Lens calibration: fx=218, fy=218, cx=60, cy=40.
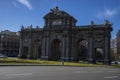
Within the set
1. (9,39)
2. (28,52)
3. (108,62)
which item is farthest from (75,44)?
(9,39)

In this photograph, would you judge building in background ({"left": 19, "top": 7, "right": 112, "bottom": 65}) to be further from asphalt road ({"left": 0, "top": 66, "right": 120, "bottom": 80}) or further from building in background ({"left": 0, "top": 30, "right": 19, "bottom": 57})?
building in background ({"left": 0, "top": 30, "right": 19, "bottom": 57})

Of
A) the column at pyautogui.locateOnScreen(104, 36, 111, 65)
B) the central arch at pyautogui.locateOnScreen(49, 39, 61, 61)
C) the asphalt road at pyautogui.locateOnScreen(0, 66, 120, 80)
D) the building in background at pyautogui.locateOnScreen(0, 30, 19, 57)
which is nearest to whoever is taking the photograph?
the asphalt road at pyautogui.locateOnScreen(0, 66, 120, 80)

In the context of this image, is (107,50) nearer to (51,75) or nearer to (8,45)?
(51,75)

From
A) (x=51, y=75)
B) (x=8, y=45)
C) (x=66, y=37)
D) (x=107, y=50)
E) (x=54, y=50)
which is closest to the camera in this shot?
(x=51, y=75)

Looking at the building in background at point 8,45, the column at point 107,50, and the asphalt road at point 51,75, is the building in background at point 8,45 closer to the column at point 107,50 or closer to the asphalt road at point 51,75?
the column at point 107,50

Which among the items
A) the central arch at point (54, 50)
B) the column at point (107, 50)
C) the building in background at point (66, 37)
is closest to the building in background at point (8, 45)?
the building in background at point (66, 37)

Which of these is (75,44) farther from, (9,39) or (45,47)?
(9,39)

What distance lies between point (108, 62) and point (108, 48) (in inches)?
184

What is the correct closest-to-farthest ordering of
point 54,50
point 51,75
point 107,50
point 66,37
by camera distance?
1. point 51,75
2. point 107,50
3. point 66,37
4. point 54,50

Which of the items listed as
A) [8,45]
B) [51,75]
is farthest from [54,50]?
[8,45]

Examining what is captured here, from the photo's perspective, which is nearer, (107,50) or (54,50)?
(107,50)

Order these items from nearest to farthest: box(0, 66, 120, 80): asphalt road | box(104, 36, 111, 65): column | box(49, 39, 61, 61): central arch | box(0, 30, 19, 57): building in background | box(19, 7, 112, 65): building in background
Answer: box(0, 66, 120, 80): asphalt road
box(104, 36, 111, 65): column
box(19, 7, 112, 65): building in background
box(49, 39, 61, 61): central arch
box(0, 30, 19, 57): building in background

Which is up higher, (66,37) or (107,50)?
(66,37)

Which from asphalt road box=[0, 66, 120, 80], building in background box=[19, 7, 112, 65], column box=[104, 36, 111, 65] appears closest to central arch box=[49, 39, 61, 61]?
building in background box=[19, 7, 112, 65]
